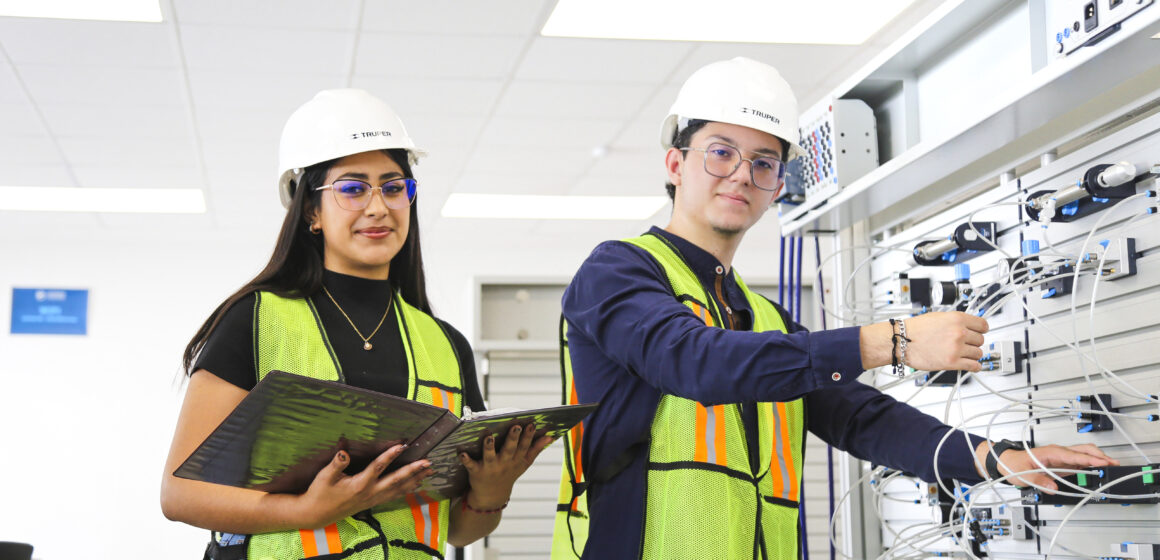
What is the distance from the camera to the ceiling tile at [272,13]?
4320 millimetres

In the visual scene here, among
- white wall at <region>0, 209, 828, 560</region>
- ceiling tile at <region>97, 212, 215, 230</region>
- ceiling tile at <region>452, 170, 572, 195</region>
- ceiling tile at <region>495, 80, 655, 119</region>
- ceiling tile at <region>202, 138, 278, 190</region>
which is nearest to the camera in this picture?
ceiling tile at <region>495, 80, 655, 119</region>

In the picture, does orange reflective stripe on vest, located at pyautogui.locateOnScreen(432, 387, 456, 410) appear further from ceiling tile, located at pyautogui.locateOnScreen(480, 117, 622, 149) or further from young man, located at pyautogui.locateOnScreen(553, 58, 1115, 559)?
ceiling tile, located at pyautogui.locateOnScreen(480, 117, 622, 149)

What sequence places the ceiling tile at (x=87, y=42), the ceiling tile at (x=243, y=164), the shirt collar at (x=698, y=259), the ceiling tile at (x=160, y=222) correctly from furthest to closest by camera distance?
1. the ceiling tile at (x=160, y=222)
2. the ceiling tile at (x=243, y=164)
3. the ceiling tile at (x=87, y=42)
4. the shirt collar at (x=698, y=259)

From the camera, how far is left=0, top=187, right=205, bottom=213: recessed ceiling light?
24.0 ft

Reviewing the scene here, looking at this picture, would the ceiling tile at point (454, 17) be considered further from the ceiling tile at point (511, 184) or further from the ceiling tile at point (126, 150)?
the ceiling tile at point (511, 184)

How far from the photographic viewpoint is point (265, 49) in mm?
4793

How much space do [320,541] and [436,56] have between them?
3.70 metres

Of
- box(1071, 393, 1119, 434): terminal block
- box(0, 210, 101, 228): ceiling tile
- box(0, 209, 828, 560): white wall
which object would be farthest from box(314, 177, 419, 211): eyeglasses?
box(0, 210, 101, 228): ceiling tile

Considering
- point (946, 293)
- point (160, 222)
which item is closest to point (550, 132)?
point (160, 222)

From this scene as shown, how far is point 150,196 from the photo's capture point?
750 centimetres

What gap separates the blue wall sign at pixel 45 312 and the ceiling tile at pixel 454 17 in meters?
5.39

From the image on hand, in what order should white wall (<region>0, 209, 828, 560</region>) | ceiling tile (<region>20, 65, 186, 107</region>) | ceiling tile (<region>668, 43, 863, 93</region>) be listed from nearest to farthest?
1. ceiling tile (<region>668, 43, 863, 93</region>)
2. ceiling tile (<region>20, 65, 186, 107</region>)
3. white wall (<region>0, 209, 828, 560</region>)

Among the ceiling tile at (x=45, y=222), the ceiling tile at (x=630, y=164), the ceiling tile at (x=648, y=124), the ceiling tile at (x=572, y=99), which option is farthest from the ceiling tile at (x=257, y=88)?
the ceiling tile at (x=45, y=222)

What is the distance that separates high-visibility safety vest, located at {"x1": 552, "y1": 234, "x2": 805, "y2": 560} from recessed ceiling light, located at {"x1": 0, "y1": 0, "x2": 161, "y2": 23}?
3400mm
